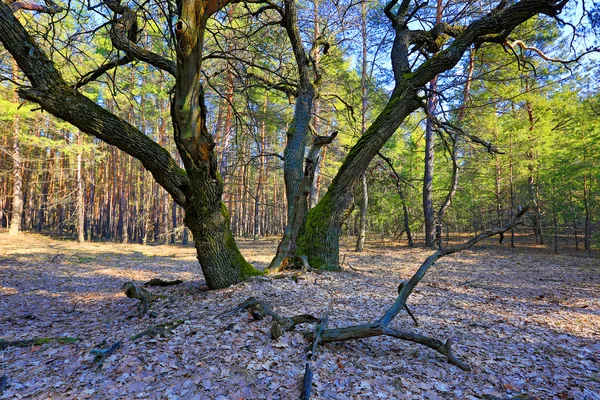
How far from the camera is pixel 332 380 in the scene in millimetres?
2420

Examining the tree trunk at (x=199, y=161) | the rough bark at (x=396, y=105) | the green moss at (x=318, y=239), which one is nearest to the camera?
the tree trunk at (x=199, y=161)

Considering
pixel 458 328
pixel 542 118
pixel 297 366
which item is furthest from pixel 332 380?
pixel 542 118

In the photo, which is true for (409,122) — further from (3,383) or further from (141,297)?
(3,383)

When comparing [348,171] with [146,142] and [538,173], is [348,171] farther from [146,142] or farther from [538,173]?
[538,173]

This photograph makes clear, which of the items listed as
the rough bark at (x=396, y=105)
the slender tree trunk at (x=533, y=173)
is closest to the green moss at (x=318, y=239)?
the rough bark at (x=396, y=105)

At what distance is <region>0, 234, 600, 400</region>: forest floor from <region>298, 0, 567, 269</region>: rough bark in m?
0.96

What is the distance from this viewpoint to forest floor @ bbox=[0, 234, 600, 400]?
2.38m

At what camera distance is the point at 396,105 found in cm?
595

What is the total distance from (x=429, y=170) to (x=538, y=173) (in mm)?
5255

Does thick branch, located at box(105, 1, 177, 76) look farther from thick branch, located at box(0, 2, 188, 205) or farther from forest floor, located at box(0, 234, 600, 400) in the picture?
forest floor, located at box(0, 234, 600, 400)

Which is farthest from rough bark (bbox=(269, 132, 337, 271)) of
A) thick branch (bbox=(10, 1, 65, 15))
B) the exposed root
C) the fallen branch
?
thick branch (bbox=(10, 1, 65, 15))

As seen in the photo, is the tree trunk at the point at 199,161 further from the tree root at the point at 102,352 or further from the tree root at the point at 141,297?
the tree root at the point at 102,352

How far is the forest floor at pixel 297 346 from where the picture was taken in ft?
7.79

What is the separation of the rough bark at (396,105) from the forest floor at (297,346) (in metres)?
0.96
